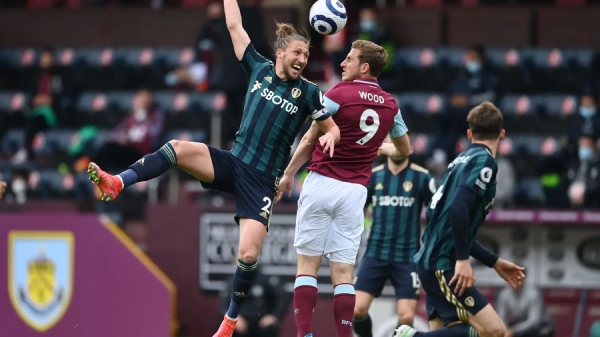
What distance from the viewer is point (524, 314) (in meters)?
14.6

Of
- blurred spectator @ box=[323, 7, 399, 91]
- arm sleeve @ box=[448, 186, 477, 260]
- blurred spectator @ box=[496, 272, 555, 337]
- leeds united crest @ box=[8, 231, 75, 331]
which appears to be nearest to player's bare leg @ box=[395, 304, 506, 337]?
arm sleeve @ box=[448, 186, 477, 260]

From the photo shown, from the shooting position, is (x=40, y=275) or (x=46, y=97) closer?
(x=40, y=275)

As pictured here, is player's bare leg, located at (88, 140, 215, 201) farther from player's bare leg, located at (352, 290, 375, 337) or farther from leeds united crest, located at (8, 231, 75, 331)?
leeds united crest, located at (8, 231, 75, 331)

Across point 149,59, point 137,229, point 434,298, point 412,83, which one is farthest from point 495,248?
point 149,59

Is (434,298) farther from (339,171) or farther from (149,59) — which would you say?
(149,59)

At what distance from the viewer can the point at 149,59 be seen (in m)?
19.5

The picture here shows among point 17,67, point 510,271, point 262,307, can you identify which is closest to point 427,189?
point 510,271

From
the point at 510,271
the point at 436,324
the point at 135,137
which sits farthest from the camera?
the point at 135,137

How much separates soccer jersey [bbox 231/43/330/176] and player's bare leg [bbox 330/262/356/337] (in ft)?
3.15

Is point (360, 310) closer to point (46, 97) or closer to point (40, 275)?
point (40, 275)

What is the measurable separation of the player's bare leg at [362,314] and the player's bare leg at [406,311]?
307mm

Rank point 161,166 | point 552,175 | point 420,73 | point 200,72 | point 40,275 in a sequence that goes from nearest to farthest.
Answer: point 161,166 → point 40,275 → point 552,175 → point 420,73 → point 200,72

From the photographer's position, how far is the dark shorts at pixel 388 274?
10844 millimetres

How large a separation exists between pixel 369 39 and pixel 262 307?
5014mm
